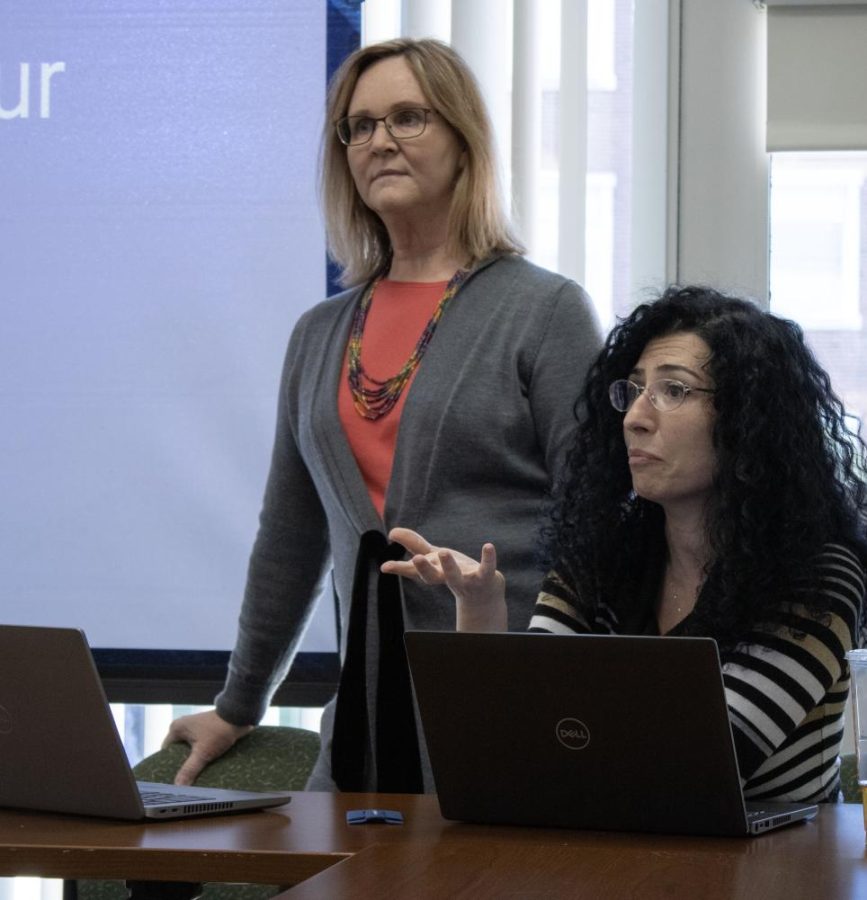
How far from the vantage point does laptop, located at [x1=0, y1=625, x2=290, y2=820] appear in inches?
61.7

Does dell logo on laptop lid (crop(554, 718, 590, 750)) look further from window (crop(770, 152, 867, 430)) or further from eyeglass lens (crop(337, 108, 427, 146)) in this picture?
window (crop(770, 152, 867, 430))

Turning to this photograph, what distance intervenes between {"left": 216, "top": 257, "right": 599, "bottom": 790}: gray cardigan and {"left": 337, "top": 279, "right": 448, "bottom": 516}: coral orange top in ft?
0.07

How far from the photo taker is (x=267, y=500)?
7.77ft

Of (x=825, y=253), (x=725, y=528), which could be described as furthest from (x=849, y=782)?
(x=825, y=253)

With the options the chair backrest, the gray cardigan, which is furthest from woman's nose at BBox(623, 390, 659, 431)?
the chair backrest

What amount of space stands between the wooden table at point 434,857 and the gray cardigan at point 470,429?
51 centimetres

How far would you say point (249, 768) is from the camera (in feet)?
7.74

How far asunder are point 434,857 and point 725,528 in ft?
2.10

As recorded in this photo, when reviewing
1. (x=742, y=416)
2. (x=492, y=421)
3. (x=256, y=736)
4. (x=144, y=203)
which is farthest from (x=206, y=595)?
(x=742, y=416)

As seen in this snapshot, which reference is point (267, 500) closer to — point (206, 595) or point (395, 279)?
point (395, 279)

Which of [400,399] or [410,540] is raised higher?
[400,399]

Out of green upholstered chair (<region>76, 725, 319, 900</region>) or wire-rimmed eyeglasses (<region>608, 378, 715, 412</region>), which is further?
green upholstered chair (<region>76, 725, 319, 900</region>)

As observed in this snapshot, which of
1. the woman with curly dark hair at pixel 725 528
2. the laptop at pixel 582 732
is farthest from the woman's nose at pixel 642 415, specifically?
the laptop at pixel 582 732

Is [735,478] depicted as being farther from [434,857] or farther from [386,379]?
[434,857]
